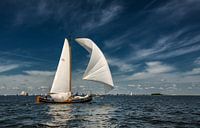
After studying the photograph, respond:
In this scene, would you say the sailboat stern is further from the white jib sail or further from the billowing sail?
the billowing sail

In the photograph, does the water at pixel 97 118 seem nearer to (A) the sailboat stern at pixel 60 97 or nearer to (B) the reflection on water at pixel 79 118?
(B) the reflection on water at pixel 79 118

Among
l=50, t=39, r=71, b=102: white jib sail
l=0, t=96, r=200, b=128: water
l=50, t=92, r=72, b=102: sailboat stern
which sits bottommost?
l=0, t=96, r=200, b=128: water

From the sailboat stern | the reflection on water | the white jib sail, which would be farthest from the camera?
the white jib sail

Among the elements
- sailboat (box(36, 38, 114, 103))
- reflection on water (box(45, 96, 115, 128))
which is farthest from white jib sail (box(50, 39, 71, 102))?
reflection on water (box(45, 96, 115, 128))

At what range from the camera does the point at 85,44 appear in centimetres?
7788

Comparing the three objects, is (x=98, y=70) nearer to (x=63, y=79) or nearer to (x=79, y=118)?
(x=63, y=79)

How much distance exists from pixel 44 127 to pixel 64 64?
4850cm

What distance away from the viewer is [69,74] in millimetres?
75938

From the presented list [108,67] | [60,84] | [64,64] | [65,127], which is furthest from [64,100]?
[65,127]

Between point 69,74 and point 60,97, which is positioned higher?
point 69,74

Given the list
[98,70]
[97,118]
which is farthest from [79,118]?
[98,70]

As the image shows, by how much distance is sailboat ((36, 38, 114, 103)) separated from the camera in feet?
234

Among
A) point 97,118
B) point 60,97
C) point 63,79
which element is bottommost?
point 97,118

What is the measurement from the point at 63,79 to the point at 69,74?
286 cm
